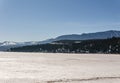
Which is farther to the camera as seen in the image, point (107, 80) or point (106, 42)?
point (106, 42)

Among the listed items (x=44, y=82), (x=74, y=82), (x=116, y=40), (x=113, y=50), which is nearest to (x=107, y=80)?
(x=74, y=82)

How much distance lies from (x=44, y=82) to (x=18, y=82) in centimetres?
201

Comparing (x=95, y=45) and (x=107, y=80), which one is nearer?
(x=107, y=80)

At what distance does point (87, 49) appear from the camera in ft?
630

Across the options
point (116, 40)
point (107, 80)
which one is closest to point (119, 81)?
point (107, 80)

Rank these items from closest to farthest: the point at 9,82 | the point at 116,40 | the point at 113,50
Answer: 1. the point at 9,82
2. the point at 113,50
3. the point at 116,40

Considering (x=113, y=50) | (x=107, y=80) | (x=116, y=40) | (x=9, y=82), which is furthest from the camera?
(x=116, y=40)

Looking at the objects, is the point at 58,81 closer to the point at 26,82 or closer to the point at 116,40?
the point at 26,82

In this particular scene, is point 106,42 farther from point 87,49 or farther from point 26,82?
point 26,82

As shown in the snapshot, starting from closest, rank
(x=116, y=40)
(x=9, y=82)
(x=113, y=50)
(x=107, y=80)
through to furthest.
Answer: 1. (x=9, y=82)
2. (x=107, y=80)
3. (x=113, y=50)
4. (x=116, y=40)

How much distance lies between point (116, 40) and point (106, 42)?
6649 millimetres

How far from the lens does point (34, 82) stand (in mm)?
25250

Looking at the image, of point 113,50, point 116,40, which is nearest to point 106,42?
point 116,40

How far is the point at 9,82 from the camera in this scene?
25.0 metres
